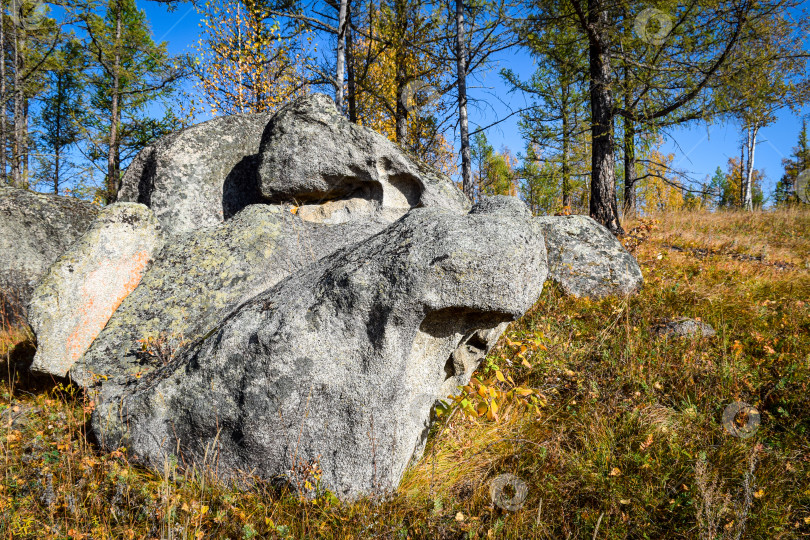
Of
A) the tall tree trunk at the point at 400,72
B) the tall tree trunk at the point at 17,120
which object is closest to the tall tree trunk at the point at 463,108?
the tall tree trunk at the point at 400,72

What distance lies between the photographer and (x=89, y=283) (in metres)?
4.14

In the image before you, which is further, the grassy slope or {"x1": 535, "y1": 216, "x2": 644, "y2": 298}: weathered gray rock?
{"x1": 535, "y1": 216, "x2": 644, "y2": 298}: weathered gray rock

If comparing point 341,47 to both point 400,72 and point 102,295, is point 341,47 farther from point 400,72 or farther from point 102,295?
point 102,295

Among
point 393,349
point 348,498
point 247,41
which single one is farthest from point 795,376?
point 247,41

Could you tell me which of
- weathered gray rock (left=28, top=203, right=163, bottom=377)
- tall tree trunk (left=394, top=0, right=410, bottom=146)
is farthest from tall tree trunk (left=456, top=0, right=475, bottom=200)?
weathered gray rock (left=28, top=203, right=163, bottom=377)

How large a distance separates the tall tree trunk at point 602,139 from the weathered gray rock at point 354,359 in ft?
18.1

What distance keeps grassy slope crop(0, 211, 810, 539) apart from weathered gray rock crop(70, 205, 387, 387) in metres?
0.55

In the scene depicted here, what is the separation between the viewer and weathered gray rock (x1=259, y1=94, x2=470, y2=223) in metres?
5.36

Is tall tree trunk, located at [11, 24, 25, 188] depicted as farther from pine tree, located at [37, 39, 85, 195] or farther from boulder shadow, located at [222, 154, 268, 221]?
boulder shadow, located at [222, 154, 268, 221]

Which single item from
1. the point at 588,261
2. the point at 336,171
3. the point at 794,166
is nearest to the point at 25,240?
the point at 336,171

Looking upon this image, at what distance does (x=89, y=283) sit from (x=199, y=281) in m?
1.17

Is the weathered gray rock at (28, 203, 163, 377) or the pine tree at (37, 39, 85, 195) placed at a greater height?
the pine tree at (37, 39, 85, 195)

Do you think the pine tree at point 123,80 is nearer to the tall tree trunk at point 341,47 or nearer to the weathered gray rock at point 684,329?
the tall tree trunk at point 341,47

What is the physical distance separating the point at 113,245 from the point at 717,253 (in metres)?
8.84
